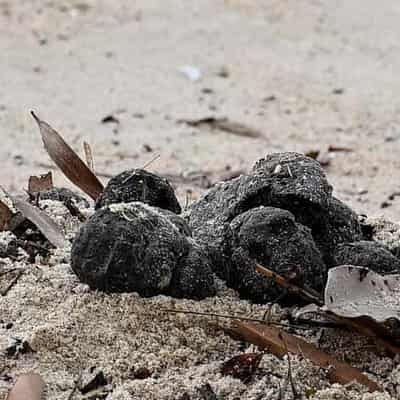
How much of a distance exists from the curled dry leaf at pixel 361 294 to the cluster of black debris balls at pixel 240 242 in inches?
3.2

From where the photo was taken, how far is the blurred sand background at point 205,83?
4508mm

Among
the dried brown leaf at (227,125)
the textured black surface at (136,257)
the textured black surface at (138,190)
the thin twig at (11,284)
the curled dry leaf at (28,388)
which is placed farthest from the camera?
the dried brown leaf at (227,125)

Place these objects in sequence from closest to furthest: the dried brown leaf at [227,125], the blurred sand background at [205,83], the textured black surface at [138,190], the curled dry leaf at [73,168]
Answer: the textured black surface at [138,190]
the curled dry leaf at [73,168]
the blurred sand background at [205,83]
the dried brown leaf at [227,125]

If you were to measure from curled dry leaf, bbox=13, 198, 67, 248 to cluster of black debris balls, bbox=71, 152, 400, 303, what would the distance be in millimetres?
270

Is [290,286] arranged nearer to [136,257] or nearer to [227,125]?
[136,257]

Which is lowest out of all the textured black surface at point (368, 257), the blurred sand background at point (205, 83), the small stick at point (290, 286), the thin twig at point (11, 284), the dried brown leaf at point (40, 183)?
the blurred sand background at point (205, 83)

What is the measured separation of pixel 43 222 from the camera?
97.7 inches

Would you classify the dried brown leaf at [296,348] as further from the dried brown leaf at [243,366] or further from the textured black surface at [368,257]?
the textured black surface at [368,257]

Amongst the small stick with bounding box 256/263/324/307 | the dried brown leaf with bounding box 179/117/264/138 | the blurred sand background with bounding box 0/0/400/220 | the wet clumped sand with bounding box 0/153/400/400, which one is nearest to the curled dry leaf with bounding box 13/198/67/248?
the wet clumped sand with bounding box 0/153/400/400

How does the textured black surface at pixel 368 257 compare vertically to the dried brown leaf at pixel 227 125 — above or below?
above

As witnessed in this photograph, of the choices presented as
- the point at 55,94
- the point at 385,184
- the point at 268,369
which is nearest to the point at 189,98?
the point at 55,94

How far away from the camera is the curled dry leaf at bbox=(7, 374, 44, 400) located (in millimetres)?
1876

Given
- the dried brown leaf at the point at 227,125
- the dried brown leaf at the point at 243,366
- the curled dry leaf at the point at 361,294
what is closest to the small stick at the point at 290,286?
the curled dry leaf at the point at 361,294

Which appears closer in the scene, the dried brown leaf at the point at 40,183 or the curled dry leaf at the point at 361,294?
the curled dry leaf at the point at 361,294
